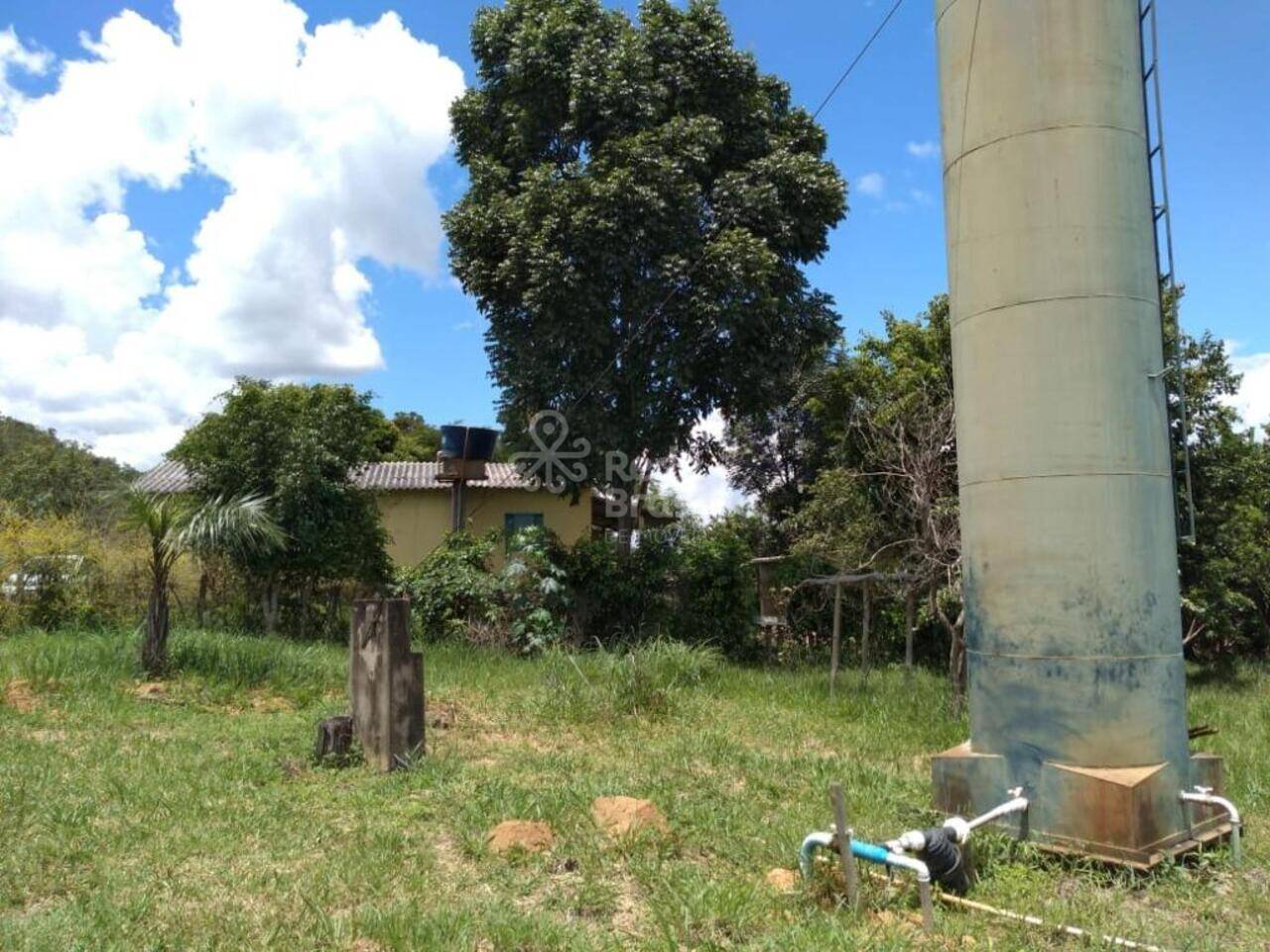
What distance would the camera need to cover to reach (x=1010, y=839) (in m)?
4.47

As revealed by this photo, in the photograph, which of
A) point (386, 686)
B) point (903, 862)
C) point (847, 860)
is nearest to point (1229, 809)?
point (903, 862)

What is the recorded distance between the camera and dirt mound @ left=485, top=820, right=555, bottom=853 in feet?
15.1

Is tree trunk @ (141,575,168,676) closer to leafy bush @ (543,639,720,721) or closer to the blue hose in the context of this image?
leafy bush @ (543,639,720,721)

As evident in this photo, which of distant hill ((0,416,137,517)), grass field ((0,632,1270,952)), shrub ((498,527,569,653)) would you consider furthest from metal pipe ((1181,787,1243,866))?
distant hill ((0,416,137,517))

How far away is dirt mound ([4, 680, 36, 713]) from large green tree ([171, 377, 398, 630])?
453 cm

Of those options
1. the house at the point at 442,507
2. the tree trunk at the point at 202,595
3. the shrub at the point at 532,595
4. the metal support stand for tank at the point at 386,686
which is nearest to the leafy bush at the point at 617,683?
the metal support stand for tank at the point at 386,686

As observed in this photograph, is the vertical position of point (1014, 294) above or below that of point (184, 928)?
above

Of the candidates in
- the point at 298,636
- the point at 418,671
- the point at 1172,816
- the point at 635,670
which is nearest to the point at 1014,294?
the point at 1172,816

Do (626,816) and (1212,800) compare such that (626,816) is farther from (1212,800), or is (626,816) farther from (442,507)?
(442,507)

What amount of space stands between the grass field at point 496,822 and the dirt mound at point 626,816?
3.2 inches

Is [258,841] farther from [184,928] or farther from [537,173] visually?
[537,173]

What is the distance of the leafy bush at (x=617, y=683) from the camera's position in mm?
8250

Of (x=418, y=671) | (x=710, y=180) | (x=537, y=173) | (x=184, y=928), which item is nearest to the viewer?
(x=184, y=928)

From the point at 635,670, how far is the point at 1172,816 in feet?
16.4
